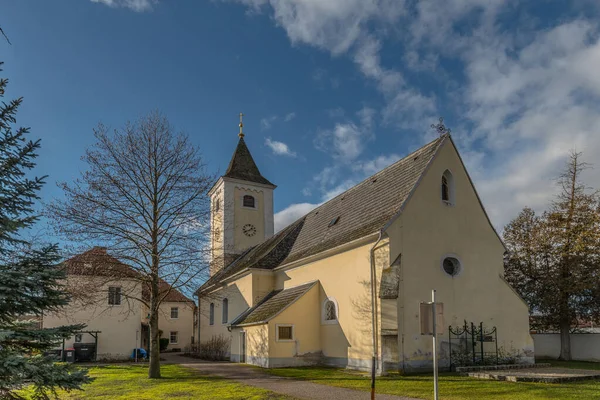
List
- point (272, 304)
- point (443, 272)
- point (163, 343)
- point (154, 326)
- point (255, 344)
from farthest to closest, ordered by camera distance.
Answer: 1. point (163, 343)
2. point (272, 304)
3. point (255, 344)
4. point (443, 272)
5. point (154, 326)

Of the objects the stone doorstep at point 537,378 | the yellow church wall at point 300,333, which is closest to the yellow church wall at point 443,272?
the stone doorstep at point 537,378

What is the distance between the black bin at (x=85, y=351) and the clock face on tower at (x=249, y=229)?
571 inches

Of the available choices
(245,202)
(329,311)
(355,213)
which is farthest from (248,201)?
(329,311)

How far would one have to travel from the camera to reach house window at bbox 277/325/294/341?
69.4 ft

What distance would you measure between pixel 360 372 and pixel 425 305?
9.81 metres

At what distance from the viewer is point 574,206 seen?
87.8ft

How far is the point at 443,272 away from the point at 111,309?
20.6 metres

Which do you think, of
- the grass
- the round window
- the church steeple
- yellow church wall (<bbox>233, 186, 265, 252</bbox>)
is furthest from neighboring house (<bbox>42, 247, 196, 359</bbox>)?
the round window

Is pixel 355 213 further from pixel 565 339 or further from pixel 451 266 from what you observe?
pixel 565 339

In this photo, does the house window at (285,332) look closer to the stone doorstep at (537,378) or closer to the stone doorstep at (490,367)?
the stone doorstep at (490,367)

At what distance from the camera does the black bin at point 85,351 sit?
89.8 feet

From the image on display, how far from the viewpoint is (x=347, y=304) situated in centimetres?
2006

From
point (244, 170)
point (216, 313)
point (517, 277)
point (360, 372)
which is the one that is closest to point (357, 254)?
point (360, 372)

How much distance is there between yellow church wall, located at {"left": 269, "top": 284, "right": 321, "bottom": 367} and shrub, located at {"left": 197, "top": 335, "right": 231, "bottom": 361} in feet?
27.8
